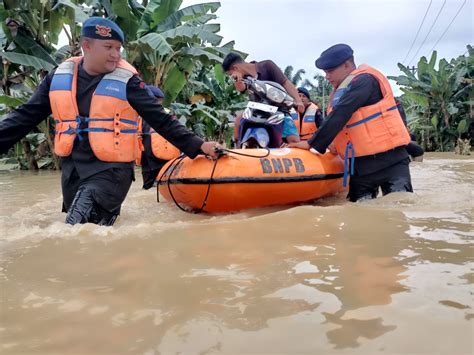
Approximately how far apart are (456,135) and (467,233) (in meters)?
15.7

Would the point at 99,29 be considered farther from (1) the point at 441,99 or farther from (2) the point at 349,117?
(1) the point at 441,99

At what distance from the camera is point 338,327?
1.33 meters

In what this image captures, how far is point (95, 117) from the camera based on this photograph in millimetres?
2982

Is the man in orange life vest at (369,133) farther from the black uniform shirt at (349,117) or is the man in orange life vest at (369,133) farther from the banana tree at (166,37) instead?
the banana tree at (166,37)

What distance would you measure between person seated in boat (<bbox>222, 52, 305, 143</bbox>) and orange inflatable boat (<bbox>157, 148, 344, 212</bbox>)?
2.77 ft

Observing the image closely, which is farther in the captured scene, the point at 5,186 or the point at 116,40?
the point at 5,186

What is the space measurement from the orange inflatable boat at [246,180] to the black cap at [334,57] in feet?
2.55

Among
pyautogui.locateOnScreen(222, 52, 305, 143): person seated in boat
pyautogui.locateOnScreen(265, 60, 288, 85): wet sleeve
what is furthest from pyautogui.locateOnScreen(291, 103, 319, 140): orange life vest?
pyautogui.locateOnScreen(265, 60, 288, 85): wet sleeve

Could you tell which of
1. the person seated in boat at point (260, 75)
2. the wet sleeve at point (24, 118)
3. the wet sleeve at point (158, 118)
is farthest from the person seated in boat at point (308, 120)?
the wet sleeve at point (24, 118)

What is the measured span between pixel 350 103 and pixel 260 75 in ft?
4.78

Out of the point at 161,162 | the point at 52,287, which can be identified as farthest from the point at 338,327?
the point at 161,162

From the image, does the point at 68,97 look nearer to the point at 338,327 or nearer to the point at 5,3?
the point at 338,327

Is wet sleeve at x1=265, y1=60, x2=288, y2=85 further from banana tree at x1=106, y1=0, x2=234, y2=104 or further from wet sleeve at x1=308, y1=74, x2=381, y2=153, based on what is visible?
banana tree at x1=106, y1=0, x2=234, y2=104

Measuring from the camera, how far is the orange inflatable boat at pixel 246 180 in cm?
348
